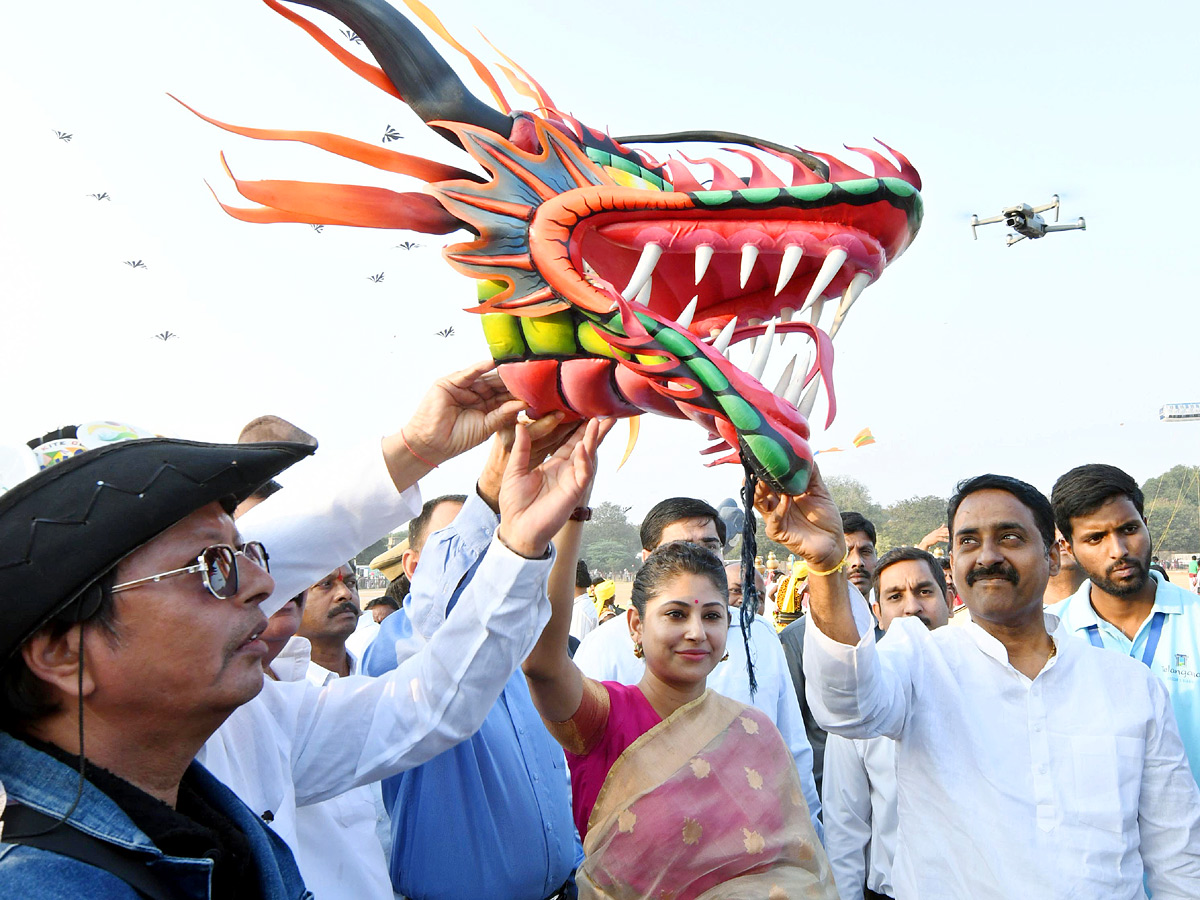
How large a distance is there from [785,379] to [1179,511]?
7094cm

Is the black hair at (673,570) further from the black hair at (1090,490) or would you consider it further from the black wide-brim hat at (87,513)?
the black wide-brim hat at (87,513)

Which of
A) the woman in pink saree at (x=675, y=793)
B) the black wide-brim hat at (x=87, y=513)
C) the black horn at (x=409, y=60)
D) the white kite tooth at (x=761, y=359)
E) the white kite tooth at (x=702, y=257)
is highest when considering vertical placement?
the black horn at (x=409, y=60)

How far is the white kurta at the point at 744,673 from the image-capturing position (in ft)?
12.0

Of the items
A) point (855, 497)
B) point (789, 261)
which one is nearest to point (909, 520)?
point (855, 497)

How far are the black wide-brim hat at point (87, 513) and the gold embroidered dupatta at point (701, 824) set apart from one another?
1366mm

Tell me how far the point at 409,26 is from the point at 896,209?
45.0 inches

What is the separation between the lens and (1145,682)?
8.69ft

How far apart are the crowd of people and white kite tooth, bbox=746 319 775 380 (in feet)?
1.21

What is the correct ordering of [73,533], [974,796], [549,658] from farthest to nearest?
[974,796] → [549,658] → [73,533]

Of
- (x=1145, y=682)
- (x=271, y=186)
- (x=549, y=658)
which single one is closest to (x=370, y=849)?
(x=549, y=658)

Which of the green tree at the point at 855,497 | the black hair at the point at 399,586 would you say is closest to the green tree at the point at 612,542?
the green tree at the point at 855,497

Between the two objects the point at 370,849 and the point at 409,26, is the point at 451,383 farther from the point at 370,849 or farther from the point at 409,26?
the point at 370,849

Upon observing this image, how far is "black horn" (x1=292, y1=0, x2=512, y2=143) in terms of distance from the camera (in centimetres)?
194

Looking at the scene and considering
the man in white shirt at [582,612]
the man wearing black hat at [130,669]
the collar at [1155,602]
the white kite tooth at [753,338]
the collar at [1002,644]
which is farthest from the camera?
the man in white shirt at [582,612]
